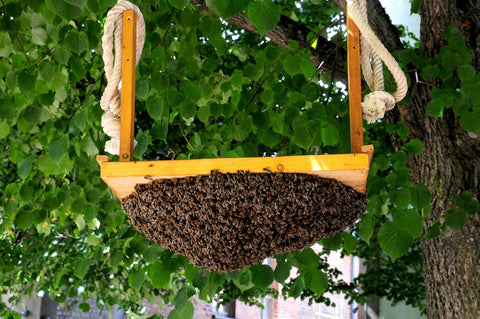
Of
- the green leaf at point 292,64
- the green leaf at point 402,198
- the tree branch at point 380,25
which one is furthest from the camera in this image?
the tree branch at point 380,25

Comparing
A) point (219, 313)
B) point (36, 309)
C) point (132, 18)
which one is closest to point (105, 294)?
point (36, 309)

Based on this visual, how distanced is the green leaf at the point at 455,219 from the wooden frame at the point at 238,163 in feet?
3.62

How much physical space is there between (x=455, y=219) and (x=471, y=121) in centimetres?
38

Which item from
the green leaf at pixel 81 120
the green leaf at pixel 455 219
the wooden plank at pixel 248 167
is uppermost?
the green leaf at pixel 81 120

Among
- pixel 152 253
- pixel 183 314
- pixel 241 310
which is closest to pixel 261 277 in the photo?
pixel 183 314

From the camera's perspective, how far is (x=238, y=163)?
1169mm

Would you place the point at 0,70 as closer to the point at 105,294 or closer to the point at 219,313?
the point at 105,294

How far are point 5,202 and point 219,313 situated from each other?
327 inches

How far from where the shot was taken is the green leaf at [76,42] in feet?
7.01

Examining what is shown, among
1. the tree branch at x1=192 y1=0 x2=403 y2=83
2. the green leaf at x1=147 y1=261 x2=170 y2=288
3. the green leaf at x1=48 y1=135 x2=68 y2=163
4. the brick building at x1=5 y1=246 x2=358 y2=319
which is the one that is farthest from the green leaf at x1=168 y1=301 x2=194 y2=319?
the brick building at x1=5 y1=246 x2=358 y2=319

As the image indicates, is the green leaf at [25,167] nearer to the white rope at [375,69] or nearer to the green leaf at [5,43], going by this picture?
the green leaf at [5,43]

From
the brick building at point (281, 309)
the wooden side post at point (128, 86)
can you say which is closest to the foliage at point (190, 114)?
the wooden side post at point (128, 86)

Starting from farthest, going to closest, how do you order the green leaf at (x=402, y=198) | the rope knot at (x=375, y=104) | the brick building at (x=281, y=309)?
the brick building at (x=281, y=309)
the green leaf at (x=402, y=198)
the rope knot at (x=375, y=104)

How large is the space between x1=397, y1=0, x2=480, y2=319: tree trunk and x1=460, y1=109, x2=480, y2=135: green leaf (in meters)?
0.35
